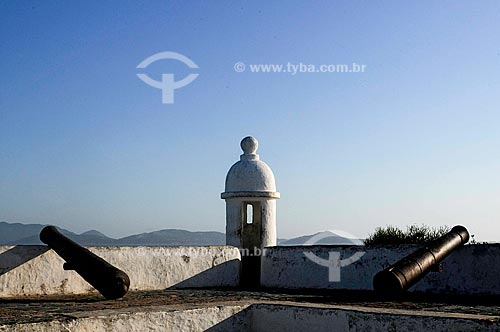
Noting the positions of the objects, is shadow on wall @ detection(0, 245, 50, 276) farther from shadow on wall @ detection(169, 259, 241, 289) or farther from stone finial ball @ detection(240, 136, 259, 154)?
stone finial ball @ detection(240, 136, 259, 154)

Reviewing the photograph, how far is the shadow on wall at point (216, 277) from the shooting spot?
32.4 feet

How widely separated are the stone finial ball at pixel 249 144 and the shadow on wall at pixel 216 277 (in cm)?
237

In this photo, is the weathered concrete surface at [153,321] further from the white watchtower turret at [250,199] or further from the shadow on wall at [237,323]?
the white watchtower turret at [250,199]

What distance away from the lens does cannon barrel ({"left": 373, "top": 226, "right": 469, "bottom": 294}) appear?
7.09 meters

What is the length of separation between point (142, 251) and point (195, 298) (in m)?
1.90

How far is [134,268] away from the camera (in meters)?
9.30

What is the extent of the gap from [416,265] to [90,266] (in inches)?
144

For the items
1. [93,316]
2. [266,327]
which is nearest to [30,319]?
[93,316]

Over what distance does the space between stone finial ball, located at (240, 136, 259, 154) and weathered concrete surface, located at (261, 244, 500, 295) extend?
2297mm

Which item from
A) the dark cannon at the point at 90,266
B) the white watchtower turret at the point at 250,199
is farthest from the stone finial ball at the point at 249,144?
the dark cannon at the point at 90,266

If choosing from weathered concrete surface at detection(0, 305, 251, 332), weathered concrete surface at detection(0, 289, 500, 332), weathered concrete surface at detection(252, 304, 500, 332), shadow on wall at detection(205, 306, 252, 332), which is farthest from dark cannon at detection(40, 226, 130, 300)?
weathered concrete surface at detection(252, 304, 500, 332)

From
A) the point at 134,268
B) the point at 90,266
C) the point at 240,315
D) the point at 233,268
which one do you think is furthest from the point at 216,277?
the point at 240,315

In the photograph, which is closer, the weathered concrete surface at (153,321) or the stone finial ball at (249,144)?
the weathered concrete surface at (153,321)

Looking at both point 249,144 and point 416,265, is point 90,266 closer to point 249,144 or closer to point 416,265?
point 416,265
